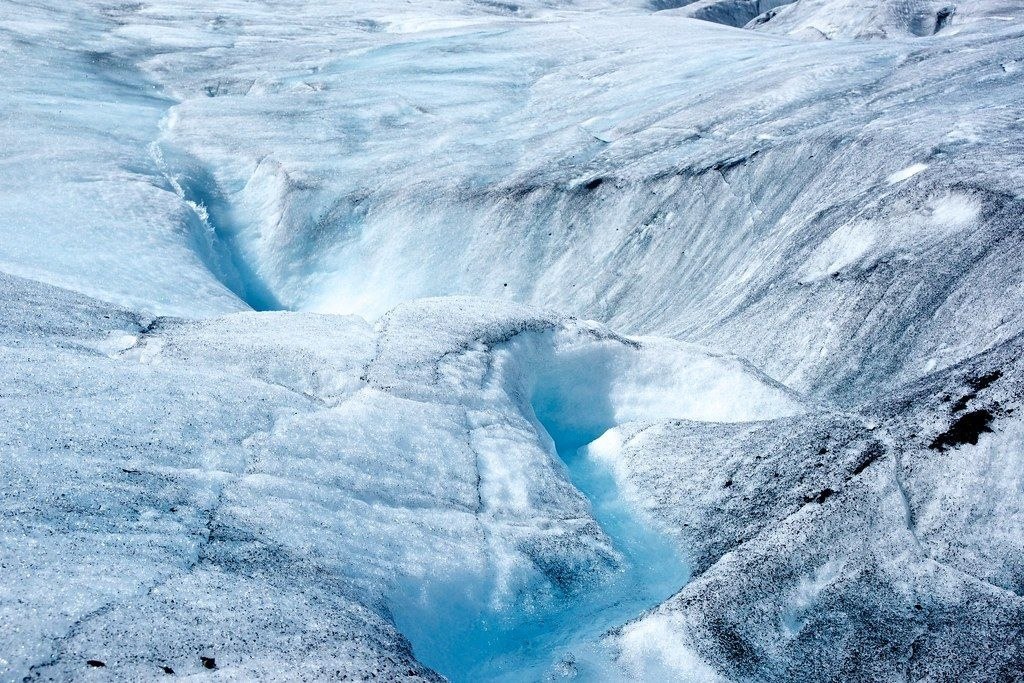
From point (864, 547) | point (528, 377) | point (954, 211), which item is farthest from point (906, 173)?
point (864, 547)

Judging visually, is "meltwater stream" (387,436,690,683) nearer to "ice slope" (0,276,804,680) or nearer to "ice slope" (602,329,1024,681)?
"ice slope" (0,276,804,680)

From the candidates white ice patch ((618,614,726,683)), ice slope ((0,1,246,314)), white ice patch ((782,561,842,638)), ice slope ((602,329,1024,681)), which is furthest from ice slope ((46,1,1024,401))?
white ice patch ((618,614,726,683))

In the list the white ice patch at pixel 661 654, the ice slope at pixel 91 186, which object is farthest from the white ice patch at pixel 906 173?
the ice slope at pixel 91 186

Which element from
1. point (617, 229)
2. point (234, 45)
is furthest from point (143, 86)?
point (617, 229)

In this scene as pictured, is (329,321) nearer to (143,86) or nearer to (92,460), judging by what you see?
(92,460)

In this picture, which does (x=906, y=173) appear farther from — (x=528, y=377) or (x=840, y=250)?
(x=528, y=377)
